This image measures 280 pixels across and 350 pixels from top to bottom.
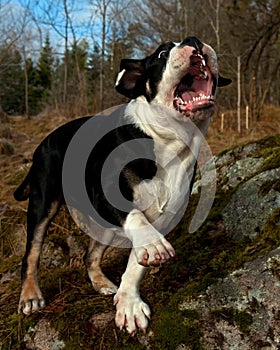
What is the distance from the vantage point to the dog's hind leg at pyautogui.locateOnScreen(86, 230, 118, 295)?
2802mm

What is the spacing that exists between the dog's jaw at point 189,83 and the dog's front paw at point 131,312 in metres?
1.03

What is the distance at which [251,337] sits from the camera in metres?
2.06

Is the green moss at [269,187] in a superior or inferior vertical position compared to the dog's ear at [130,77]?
Result: inferior

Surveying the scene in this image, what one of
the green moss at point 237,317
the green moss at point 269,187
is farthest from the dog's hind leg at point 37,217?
the green moss at point 269,187

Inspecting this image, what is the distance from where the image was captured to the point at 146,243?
222cm

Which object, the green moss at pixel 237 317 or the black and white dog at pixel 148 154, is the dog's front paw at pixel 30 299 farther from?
the green moss at pixel 237 317

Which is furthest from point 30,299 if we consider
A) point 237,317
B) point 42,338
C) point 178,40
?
point 178,40

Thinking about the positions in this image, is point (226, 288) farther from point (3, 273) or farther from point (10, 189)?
point (10, 189)

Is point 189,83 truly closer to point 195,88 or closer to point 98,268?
point 195,88

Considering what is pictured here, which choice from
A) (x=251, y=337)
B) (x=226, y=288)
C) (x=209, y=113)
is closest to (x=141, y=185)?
(x=209, y=113)

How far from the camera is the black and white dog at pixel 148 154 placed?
2369 millimetres

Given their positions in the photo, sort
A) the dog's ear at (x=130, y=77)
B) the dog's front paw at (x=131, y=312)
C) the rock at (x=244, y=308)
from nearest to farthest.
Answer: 1. the rock at (x=244, y=308)
2. the dog's front paw at (x=131, y=312)
3. the dog's ear at (x=130, y=77)

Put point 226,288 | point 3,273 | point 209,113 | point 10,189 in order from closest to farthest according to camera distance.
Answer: point 226,288 < point 209,113 < point 3,273 < point 10,189

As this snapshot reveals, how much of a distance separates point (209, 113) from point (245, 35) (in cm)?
1710
